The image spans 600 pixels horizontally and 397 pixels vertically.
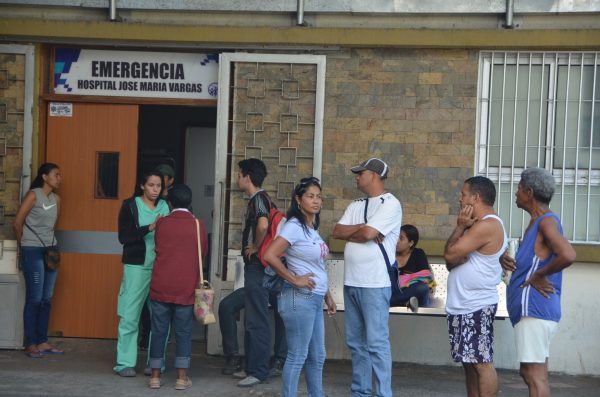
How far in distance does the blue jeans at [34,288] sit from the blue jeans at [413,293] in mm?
3312

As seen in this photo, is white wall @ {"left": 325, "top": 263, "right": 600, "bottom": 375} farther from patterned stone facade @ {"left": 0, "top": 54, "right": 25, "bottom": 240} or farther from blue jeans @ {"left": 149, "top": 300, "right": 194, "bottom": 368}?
patterned stone facade @ {"left": 0, "top": 54, "right": 25, "bottom": 240}

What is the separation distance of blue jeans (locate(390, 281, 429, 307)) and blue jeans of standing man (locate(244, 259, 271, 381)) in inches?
42.3

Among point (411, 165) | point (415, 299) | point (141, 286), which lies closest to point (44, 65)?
point (141, 286)

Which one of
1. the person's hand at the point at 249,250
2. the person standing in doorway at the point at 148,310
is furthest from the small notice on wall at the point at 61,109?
the person's hand at the point at 249,250

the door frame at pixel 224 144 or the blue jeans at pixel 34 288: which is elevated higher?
the door frame at pixel 224 144

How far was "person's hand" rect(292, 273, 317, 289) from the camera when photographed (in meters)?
6.84

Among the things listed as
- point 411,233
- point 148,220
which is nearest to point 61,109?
point 148,220

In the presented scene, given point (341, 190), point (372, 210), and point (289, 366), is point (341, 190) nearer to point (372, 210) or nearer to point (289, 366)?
point (372, 210)

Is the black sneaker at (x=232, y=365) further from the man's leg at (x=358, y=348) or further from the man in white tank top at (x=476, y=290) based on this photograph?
the man in white tank top at (x=476, y=290)

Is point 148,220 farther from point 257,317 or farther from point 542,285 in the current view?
point 542,285

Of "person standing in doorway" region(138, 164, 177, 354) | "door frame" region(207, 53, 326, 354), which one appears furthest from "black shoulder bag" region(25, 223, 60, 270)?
"door frame" region(207, 53, 326, 354)

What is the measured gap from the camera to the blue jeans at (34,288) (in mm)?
9055

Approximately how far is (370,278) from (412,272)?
3.89 ft

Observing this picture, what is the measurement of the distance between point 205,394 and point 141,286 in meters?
1.11
